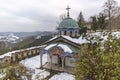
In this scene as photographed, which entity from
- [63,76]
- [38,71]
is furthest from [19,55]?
[63,76]

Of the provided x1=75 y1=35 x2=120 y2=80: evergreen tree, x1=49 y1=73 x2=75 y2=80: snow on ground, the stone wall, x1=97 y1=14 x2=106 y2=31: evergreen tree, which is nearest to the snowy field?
x1=49 y1=73 x2=75 y2=80: snow on ground

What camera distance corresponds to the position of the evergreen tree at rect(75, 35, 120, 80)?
948cm

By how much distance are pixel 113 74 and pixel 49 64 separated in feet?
63.6

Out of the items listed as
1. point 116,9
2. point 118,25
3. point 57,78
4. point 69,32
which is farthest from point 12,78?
point 118,25

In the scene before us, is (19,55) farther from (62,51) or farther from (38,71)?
(62,51)

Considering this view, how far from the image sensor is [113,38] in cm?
966

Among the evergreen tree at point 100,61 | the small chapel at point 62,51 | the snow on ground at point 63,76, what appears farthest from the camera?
the small chapel at point 62,51

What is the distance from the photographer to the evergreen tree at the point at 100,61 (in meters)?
9.48

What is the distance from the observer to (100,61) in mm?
9773

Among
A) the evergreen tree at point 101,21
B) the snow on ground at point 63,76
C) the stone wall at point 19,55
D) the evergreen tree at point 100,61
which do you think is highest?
the evergreen tree at point 101,21

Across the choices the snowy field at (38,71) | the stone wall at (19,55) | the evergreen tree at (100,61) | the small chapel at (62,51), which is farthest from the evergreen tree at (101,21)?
the evergreen tree at (100,61)

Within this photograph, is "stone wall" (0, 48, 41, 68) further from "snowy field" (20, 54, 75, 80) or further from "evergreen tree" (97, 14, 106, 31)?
"evergreen tree" (97, 14, 106, 31)

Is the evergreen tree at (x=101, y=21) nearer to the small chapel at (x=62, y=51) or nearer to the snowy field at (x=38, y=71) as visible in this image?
the snowy field at (x=38, y=71)

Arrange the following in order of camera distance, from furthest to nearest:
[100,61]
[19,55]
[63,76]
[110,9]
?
[110,9]
[19,55]
[63,76]
[100,61]
